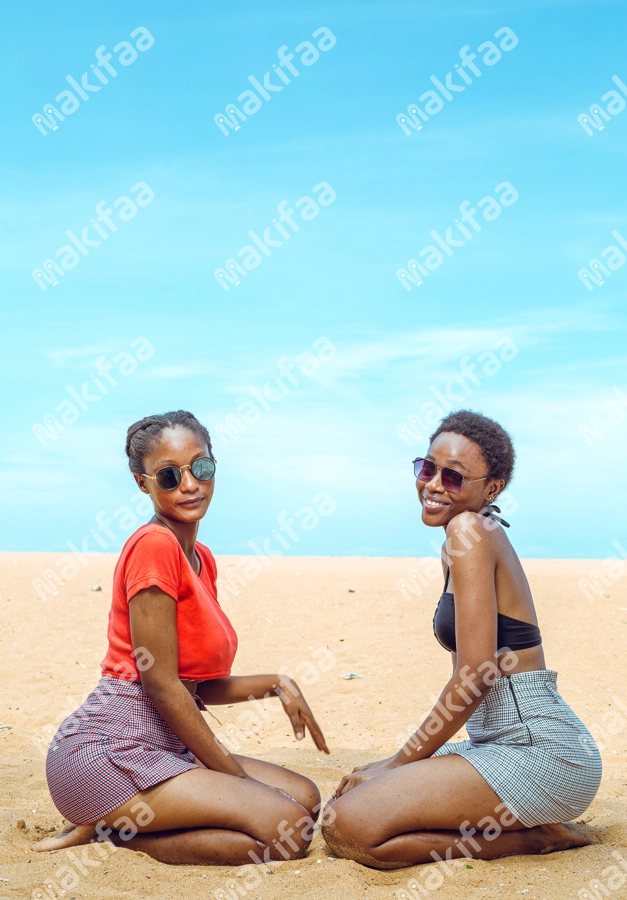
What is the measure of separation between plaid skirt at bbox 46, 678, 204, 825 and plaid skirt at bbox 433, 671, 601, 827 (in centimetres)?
142

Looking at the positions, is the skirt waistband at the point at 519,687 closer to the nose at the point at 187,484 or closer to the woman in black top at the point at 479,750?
the woman in black top at the point at 479,750

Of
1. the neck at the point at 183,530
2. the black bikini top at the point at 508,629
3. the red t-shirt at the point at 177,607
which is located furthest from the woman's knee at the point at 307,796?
the neck at the point at 183,530

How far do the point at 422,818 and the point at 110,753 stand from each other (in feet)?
4.81

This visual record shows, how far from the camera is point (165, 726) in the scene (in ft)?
13.8

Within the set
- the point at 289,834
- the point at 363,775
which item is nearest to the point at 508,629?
the point at 363,775

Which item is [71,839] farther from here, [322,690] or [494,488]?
[322,690]

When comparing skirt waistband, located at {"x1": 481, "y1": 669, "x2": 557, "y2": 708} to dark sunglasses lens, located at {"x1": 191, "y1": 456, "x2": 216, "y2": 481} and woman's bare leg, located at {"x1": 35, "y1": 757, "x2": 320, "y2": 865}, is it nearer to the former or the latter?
woman's bare leg, located at {"x1": 35, "y1": 757, "x2": 320, "y2": 865}

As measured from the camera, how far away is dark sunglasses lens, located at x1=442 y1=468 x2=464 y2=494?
433cm

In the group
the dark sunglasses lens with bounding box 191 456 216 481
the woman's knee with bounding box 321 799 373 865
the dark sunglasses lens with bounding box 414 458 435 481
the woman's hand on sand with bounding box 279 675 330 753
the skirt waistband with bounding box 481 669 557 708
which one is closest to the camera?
the woman's knee with bounding box 321 799 373 865

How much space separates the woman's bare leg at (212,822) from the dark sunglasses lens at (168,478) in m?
1.33

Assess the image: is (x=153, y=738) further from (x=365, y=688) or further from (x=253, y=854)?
(x=365, y=688)

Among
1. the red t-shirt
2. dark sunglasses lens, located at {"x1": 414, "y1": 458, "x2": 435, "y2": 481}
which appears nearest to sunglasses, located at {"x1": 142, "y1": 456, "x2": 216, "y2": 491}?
the red t-shirt

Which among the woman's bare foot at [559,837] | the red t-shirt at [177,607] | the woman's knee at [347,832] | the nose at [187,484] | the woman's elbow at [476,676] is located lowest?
the woman's bare foot at [559,837]

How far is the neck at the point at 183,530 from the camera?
14.2 ft
